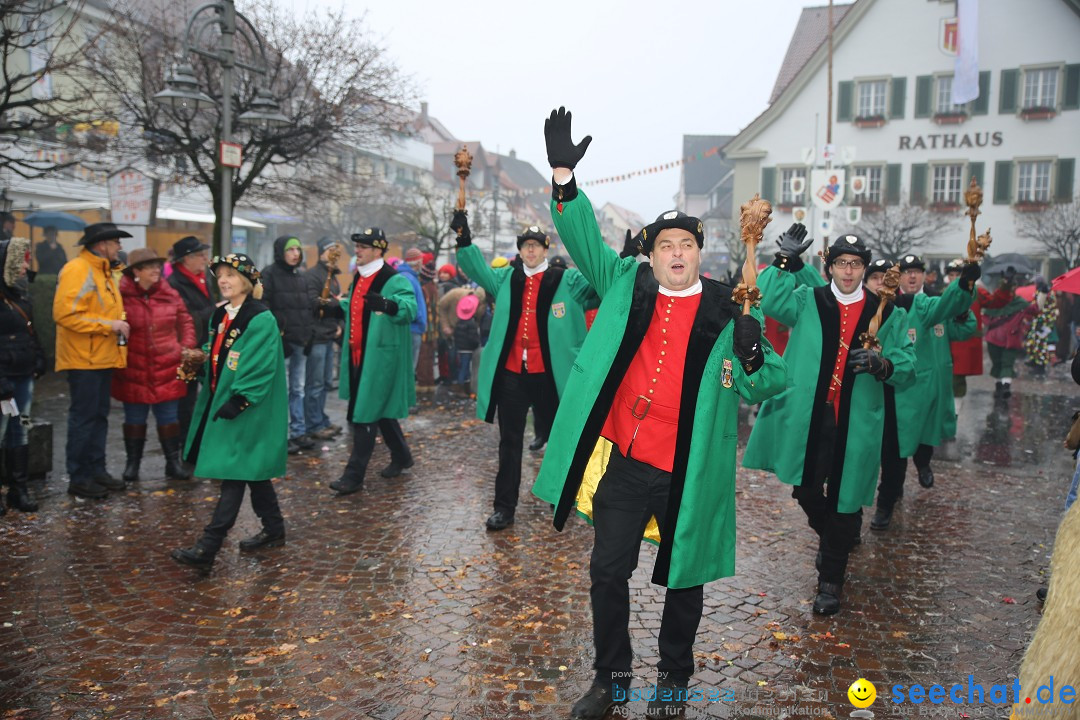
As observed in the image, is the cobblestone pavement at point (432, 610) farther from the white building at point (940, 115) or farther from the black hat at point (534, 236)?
the white building at point (940, 115)

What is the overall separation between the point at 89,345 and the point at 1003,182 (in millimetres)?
32724

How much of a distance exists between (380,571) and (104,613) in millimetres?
1557

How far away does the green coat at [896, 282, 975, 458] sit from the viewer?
5.97 meters

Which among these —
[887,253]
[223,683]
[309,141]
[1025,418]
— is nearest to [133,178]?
[309,141]

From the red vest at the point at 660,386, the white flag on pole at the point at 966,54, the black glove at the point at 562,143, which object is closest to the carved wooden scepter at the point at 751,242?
the red vest at the point at 660,386

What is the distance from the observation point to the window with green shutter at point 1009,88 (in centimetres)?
3112

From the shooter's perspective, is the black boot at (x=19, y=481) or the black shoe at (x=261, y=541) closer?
the black shoe at (x=261, y=541)

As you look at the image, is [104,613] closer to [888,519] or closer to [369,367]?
[369,367]

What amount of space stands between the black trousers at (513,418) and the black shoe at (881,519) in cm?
265

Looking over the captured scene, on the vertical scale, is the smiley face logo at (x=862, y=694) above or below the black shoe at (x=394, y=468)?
below

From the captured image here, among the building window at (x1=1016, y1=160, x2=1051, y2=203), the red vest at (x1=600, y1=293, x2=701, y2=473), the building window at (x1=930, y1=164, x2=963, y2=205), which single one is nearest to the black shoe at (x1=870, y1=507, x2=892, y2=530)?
the red vest at (x1=600, y1=293, x2=701, y2=473)

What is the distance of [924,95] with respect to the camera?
3241 centimetres

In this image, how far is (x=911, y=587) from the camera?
5.36 m

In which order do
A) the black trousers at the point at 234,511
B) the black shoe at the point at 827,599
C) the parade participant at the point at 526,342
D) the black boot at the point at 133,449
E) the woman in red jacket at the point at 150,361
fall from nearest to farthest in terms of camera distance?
the black shoe at the point at 827,599 → the black trousers at the point at 234,511 → the parade participant at the point at 526,342 → the woman in red jacket at the point at 150,361 → the black boot at the point at 133,449
